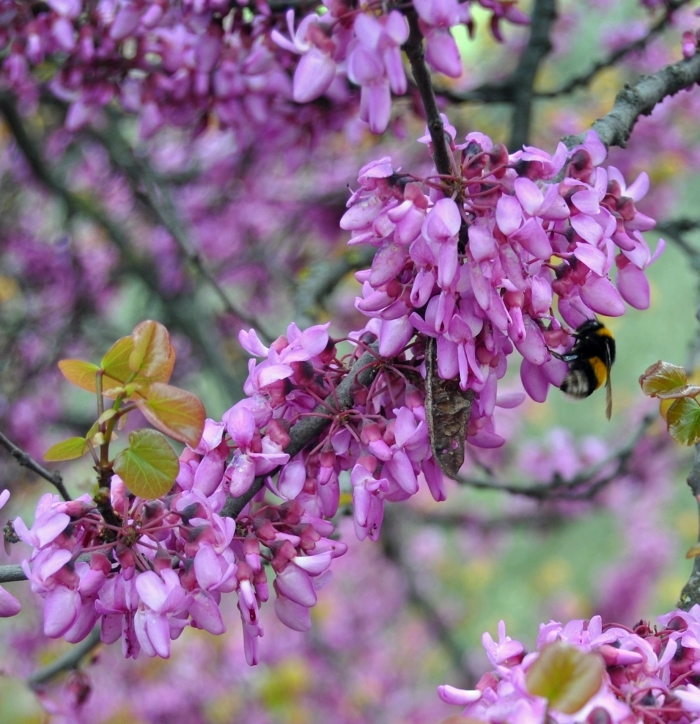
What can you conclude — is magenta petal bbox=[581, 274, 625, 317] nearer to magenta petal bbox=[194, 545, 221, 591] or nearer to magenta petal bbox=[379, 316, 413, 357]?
magenta petal bbox=[379, 316, 413, 357]

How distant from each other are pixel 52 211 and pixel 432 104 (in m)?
3.89

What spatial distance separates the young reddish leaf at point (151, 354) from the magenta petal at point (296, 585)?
0.21m

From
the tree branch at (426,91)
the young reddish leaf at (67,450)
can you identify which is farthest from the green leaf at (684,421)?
the young reddish leaf at (67,450)

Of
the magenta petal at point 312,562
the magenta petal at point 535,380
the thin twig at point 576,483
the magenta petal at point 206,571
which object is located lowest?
the thin twig at point 576,483

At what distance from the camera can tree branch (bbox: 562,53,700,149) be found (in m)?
0.87

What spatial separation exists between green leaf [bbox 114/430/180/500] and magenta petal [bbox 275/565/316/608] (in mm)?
145

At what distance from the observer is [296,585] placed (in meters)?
0.74

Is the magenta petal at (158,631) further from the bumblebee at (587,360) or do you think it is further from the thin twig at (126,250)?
the thin twig at (126,250)

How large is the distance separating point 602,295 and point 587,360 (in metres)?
0.15

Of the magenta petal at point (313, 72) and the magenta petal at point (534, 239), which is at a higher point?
the magenta petal at point (313, 72)

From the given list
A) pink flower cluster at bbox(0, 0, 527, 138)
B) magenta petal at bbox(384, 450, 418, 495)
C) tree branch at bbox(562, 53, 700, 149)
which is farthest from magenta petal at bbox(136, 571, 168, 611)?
pink flower cluster at bbox(0, 0, 527, 138)

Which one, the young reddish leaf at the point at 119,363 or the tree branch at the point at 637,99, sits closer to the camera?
the young reddish leaf at the point at 119,363

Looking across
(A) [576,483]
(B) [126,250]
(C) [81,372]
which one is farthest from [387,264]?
(B) [126,250]

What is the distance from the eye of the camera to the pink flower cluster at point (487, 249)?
69 centimetres
